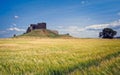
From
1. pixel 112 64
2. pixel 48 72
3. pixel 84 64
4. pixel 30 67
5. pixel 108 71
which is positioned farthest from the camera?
pixel 84 64

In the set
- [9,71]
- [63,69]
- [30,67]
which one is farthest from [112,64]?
[9,71]

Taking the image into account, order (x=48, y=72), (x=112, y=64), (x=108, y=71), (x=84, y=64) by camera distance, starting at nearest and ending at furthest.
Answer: (x=108, y=71), (x=112, y=64), (x=48, y=72), (x=84, y=64)

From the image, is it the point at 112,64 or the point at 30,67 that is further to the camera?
the point at 30,67

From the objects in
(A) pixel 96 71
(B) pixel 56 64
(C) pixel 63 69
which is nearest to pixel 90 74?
(A) pixel 96 71

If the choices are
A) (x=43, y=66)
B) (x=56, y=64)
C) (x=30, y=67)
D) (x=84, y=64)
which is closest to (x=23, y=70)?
(x=30, y=67)

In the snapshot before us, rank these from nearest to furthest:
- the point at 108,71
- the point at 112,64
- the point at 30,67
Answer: the point at 108,71, the point at 112,64, the point at 30,67

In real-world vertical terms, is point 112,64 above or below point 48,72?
above

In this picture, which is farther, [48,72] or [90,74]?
[48,72]

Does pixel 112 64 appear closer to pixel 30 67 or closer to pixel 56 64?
pixel 56 64

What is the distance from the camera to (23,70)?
7242 mm

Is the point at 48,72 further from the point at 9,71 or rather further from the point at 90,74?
the point at 90,74

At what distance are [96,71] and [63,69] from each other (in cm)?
221

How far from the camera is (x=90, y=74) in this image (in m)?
5.29

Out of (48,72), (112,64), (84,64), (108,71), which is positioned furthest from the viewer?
(84,64)
